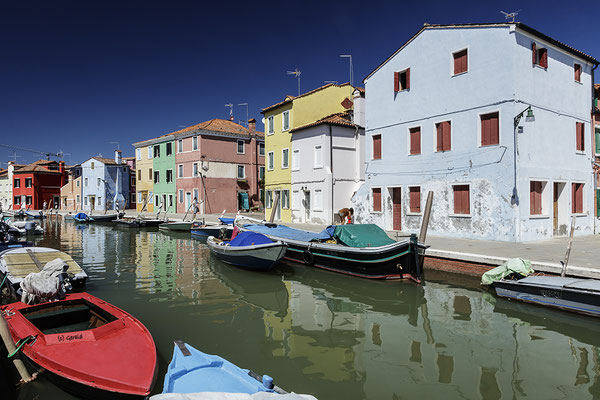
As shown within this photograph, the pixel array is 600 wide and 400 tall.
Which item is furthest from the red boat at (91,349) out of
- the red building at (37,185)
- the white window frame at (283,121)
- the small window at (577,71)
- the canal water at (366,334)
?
the red building at (37,185)

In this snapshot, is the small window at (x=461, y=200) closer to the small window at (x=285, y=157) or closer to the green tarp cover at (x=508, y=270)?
the green tarp cover at (x=508, y=270)

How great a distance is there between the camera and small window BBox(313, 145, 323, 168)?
26116 millimetres

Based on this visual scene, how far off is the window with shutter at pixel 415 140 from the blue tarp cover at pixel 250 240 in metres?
9.86

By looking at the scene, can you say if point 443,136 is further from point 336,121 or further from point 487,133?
point 336,121

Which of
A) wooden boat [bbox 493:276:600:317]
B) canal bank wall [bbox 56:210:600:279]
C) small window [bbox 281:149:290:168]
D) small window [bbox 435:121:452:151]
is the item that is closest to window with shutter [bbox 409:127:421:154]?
small window [bbox 435:121:452:151]

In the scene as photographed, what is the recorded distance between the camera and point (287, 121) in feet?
98.4

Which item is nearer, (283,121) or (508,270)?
(508,270)

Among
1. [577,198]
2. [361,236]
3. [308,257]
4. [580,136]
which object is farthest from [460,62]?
[308,257]

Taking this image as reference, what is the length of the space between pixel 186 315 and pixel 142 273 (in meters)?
6.07

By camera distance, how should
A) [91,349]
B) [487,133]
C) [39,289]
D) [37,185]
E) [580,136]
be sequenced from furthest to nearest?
[37,185] → [580,136] → [487,133] → [39,289] → [91,349]

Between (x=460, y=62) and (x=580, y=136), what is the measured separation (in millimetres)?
7303

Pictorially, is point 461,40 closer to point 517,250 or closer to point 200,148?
point 517,250

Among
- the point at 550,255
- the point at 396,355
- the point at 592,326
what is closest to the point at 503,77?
the point at 550,255

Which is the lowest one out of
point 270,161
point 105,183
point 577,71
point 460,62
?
point 105,183
